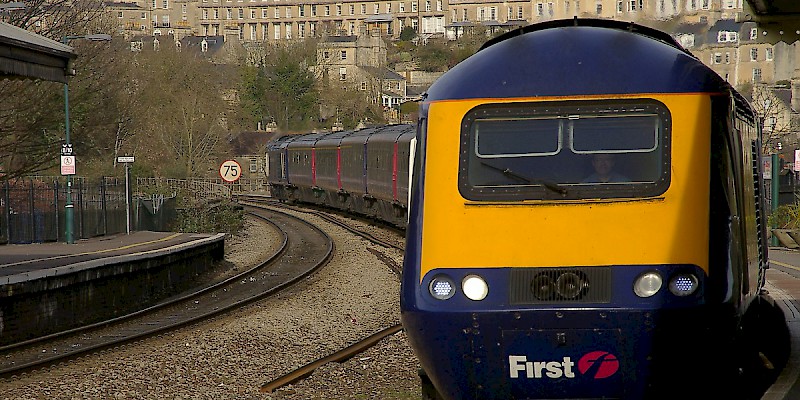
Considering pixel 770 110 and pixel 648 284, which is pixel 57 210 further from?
pixel 770 110

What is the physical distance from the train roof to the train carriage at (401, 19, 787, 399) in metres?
0.01

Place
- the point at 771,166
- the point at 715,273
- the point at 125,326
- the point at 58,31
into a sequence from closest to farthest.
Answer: the point at 715,273 → the point at 125,326 → the point at 771,166 → the point at 58,31

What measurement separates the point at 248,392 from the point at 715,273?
462 centimetres

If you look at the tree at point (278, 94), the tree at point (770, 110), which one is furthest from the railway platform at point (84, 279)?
the tree at point (278, 94)

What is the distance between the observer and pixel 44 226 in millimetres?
27656

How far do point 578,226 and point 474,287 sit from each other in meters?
0.76

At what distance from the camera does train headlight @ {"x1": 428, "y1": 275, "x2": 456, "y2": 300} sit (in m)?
7.68

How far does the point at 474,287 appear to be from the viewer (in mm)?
7629

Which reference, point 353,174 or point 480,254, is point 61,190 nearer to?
point 353,174

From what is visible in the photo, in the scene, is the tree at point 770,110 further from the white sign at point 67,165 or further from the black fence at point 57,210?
the white sign at point 67,165

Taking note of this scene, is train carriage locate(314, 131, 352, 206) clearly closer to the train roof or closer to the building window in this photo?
the building window

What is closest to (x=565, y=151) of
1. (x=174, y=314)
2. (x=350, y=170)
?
(x=174, y=314)

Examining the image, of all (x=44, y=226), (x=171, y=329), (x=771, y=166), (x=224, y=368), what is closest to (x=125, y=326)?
(x=171, y=329)

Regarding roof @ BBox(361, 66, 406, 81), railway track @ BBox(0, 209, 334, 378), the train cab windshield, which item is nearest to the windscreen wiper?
the train cab windshield
